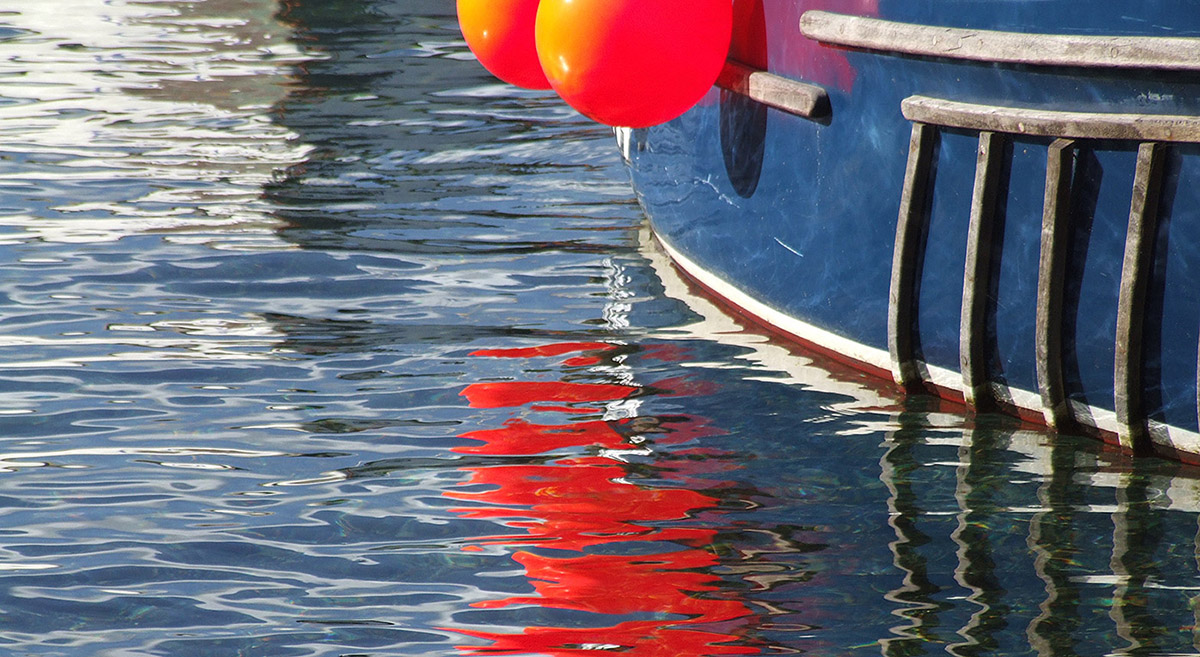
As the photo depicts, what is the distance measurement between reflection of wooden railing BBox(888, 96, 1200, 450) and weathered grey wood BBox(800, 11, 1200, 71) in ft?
0.51

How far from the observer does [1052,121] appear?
159 inches

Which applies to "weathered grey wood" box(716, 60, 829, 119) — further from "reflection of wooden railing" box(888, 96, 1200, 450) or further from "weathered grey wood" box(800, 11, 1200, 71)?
"reflection of wooden railing" box(888, 96, 1200, 450)

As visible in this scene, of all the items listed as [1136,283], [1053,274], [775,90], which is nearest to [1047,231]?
[1053,274]

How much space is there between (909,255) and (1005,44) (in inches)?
30.8

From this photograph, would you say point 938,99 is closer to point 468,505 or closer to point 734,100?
point 734,100

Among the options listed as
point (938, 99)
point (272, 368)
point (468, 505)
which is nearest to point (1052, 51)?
point (938, 99)

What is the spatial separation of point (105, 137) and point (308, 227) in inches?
107

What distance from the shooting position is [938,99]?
435 centimetres

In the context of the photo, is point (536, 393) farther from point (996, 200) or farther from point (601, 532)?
point (996, 200)

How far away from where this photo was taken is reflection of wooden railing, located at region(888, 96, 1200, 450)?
3893mm

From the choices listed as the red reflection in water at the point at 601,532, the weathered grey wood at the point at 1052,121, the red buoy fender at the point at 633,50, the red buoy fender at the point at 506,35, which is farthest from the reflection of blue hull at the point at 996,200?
the red buoy fender at the point at 506,35

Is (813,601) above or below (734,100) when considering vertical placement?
below

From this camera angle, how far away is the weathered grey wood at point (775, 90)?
479 cm

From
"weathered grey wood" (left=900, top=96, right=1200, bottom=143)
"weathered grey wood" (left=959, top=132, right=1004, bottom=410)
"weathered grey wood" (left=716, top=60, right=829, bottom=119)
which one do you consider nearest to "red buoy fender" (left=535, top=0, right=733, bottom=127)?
"weathered grey wood" (left=716, top=60, right=829, bottom=119)
